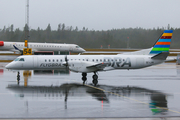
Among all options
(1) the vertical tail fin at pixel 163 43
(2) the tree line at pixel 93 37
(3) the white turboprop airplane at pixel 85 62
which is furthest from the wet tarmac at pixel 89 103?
(2) the tree line at pixel 93 37

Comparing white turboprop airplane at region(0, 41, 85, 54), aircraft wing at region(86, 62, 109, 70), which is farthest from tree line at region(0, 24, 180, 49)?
A: aircraft wing at region(86, 62, 109, 70)

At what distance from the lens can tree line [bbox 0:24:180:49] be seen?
75.3m

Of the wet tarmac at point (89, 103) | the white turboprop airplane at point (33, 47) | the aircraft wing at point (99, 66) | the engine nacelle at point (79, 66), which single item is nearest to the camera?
the wet tarmac at point (89, 103)

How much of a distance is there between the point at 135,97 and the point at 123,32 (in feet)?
238

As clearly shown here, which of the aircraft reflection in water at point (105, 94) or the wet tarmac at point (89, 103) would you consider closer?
the wet tarmac at point (89, 103)

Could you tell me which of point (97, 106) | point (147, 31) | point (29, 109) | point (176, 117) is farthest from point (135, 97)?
point (147, 31)

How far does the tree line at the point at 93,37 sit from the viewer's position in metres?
75.3

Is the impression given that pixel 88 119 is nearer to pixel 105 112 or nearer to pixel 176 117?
pixel 105 112

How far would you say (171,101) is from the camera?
12.4m

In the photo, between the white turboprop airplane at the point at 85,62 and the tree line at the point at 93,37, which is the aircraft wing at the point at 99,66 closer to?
the white turboprop airplane at the point at 85,62

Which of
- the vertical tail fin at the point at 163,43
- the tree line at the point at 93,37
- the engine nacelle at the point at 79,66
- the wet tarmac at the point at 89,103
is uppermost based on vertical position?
the tree line at the point at 93,37

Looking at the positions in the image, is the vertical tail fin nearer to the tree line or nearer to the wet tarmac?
the wet tarmac

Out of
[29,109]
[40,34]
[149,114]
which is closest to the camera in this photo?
[149,114]

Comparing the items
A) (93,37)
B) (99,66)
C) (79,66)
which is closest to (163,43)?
(99,66)
